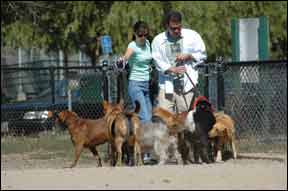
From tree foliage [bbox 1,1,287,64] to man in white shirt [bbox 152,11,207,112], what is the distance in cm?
1051

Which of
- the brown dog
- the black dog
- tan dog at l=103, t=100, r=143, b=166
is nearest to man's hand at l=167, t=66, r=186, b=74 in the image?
the black dog

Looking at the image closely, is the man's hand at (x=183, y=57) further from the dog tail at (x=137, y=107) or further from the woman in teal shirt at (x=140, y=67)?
the dog tail at (x=137, y=107)

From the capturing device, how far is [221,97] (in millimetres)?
15609

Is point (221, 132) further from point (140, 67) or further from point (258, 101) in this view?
point (258, 101)

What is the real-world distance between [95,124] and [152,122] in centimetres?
102

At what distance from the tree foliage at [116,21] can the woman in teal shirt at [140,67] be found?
9790mm

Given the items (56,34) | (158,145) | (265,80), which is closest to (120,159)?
(158,145)

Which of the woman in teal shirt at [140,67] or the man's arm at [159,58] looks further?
the woman in teal shirt at [140,67]

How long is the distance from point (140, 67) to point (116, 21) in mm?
11022

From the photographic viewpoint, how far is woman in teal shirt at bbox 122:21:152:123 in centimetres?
1262

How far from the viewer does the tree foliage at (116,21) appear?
77.7 feet

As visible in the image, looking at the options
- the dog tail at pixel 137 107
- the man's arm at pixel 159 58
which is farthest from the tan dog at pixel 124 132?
the man's arm at pixel 159 58

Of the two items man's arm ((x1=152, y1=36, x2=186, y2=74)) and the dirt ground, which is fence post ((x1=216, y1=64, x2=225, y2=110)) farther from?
the dirt ground

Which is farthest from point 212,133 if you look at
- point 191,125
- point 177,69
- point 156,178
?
point 156,178
